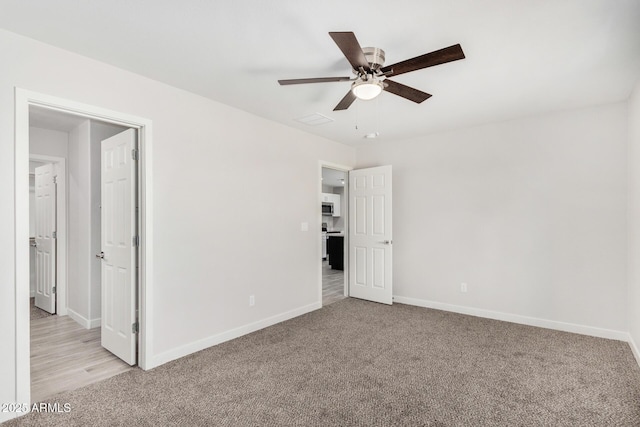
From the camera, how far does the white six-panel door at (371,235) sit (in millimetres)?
4891

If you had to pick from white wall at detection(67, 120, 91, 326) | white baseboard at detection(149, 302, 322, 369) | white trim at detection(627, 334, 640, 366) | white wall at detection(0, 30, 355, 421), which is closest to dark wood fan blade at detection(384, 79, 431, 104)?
white wall at detection(0, 30, 355, 421)

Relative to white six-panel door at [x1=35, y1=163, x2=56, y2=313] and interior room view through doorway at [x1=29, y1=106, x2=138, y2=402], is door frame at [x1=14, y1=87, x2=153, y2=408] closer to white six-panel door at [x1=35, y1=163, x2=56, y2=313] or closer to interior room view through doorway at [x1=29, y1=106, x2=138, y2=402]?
interior room view through doorway at [x1=29, y1=106, x2=138, y2=402]

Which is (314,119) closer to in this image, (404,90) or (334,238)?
(404,90)

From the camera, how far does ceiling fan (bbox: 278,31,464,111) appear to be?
1838mm

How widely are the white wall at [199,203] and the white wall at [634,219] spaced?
3.44 metres

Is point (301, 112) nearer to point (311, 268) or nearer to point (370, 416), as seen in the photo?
point (311, 268)

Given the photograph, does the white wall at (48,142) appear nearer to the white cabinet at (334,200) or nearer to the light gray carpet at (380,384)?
the light gray carpet at (380,384)

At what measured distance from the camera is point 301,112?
12.2 feet

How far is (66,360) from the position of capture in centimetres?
305

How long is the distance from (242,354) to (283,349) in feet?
1.29

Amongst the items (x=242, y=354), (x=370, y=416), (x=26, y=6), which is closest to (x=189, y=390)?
(x=242, y=354)

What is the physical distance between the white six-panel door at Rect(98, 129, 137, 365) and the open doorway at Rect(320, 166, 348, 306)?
8.44 feet

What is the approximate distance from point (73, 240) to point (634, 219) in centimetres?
644

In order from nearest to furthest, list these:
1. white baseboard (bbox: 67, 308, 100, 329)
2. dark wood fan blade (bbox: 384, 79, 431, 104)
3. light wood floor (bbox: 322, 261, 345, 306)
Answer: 1. dark wood fan blade (bbox: 384, 79, 431, 104)
2. white baseboard (bbox: 67, 308, 100, 329)
3. light wood floor (bbox: 322, 261, 345, 306)
